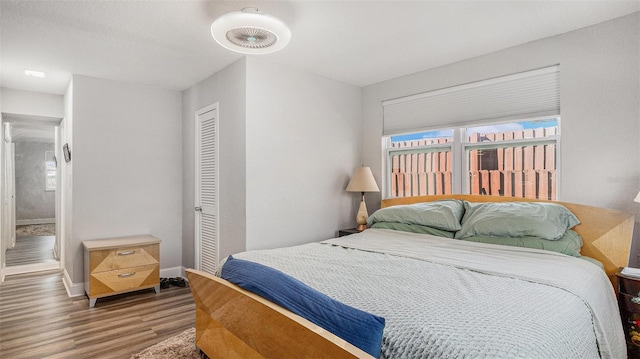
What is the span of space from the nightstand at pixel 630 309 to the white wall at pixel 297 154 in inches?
100

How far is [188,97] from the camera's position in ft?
14.2

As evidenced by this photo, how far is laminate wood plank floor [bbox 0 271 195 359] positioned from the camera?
2.45 metres

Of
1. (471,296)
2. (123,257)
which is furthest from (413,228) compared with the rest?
(123,257)

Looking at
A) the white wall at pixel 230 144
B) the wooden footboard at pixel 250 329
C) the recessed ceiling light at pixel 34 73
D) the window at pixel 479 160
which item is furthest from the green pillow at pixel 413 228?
the recessed ceiling light at pixel 34 73

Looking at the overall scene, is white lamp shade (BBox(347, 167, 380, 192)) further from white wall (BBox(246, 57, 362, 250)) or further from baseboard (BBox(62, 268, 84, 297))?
baseboard (BBox(62, 268, 84, 297))

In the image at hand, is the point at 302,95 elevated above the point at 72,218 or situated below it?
above

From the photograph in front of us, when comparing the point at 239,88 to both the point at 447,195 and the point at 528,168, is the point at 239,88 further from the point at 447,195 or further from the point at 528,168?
the point at 528,168

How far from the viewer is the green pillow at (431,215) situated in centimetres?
293

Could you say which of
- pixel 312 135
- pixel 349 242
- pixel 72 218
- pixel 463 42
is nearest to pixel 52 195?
pixel 72 218

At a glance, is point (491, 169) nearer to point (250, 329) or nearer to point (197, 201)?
point (250, 329)

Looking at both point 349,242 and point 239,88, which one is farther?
point 239,88

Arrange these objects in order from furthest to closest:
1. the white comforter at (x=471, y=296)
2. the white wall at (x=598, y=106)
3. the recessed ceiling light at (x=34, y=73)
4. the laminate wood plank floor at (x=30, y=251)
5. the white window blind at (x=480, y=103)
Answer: the laminate wood plank floor at (x=30, y=251), the recessed ceiling light at (x=34, y=73), the white window blind at (x=480, y=103), the white wall at (x=598, y=106), the white comforter at (x=471, y=296)

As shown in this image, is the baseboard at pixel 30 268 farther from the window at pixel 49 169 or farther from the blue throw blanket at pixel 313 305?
the window at pixel 49 169

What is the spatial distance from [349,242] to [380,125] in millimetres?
1835
